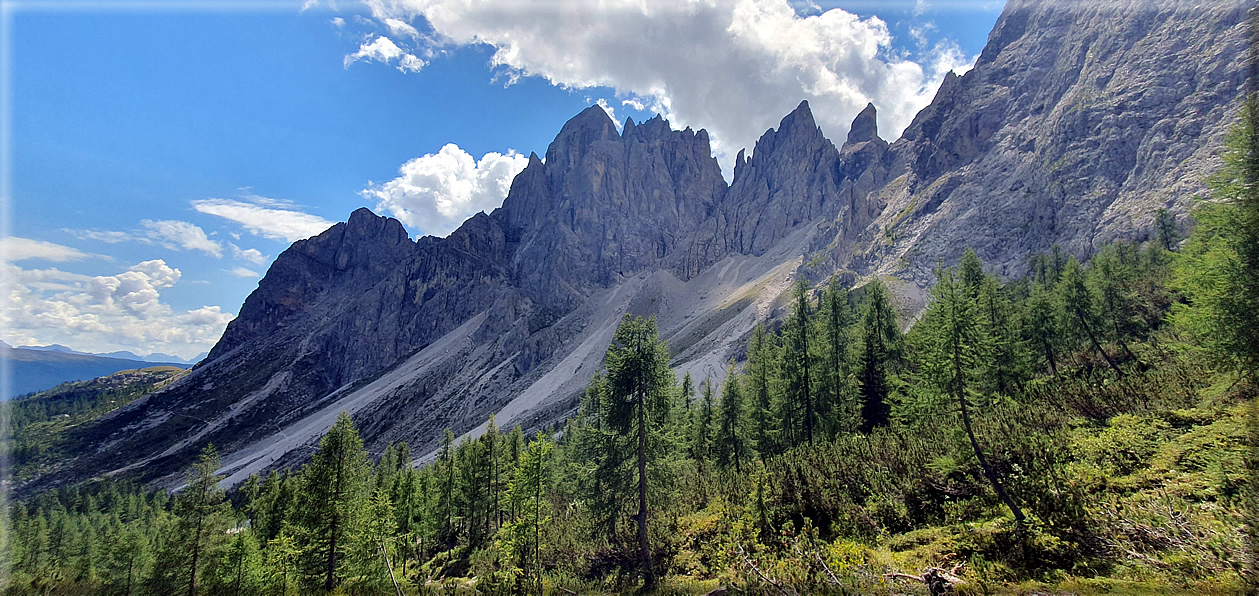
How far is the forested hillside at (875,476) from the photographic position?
9.12 metres

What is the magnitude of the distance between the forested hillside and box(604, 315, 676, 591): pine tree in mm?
93

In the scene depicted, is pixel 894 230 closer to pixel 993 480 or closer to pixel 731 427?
pixel 731 427

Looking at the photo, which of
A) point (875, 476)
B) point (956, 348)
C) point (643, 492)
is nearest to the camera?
point (956, 348)

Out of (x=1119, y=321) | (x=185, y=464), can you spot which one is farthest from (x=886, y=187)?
(x=185, y=464)

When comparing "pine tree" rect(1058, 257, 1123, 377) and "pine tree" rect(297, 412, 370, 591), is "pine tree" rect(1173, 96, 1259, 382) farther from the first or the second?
"pine tree" rect(297, 412, 370, 591)

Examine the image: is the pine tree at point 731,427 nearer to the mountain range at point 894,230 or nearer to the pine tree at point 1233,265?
the pine tree at point 1233,265

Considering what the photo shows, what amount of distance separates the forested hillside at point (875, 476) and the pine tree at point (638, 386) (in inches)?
3.7

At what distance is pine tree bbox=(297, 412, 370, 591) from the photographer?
19.2 meters

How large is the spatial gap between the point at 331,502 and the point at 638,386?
13353 mm

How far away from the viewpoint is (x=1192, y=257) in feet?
47.7

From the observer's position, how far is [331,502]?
19344mm

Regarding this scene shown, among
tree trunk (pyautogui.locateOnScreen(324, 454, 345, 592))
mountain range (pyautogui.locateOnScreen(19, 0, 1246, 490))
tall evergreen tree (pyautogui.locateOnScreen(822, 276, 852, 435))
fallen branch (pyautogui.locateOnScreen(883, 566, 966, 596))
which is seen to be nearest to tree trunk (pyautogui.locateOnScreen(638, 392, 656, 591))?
fallen branch (pyautogui.locateOnScreen(883, 566, 966, 596))

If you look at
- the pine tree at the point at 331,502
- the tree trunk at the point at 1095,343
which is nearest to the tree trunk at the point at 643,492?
the pine tree at the point at 331,502

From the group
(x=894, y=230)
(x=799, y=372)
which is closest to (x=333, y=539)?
(x=799, y=372)
